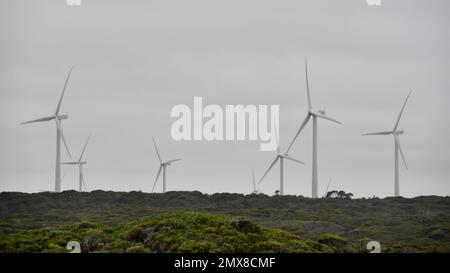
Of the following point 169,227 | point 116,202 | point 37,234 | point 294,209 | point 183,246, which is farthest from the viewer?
point 116,202

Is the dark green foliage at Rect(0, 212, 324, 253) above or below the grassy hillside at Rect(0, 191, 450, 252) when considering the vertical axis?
below

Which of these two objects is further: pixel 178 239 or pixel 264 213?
pixel 264 213

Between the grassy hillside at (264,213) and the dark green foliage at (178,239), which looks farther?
the grassy hillside at (264,213)

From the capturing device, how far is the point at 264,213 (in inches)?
6107

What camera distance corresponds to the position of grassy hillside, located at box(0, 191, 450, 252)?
116000 millimetres

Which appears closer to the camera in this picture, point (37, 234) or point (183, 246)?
point (183, 246)

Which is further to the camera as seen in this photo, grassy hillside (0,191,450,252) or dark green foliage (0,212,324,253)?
grassy hillside (0,191,450,252)

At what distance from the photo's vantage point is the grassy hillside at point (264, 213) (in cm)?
11600

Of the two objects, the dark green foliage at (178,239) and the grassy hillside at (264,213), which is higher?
the grassy hillside at (264,213)

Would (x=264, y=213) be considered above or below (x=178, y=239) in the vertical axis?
above
